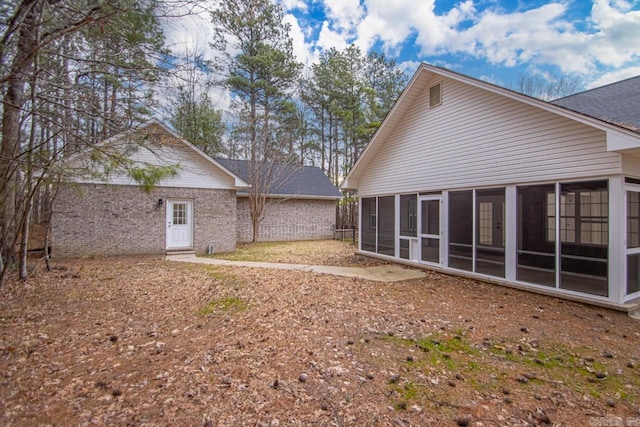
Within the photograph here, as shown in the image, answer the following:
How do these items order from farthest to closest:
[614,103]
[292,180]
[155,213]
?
[292,180] → [155,213] → [614,103]

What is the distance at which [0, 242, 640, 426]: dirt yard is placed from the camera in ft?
8.11

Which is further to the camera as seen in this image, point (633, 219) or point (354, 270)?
point (354, 270)

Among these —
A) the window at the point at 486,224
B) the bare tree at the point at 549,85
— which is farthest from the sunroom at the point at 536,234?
the bare tree at the point at 549,85

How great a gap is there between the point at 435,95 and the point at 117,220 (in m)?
11.1

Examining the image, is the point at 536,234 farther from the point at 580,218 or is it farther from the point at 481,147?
the point at 481,147

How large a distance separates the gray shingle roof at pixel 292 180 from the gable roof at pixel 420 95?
6.15 meters

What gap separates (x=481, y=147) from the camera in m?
7.05

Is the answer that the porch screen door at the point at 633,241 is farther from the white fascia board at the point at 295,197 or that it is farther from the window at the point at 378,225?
the white fascia board at the point at 295,197

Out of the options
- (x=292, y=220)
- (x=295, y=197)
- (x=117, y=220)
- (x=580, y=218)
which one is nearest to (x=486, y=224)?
(x=580, y=218)

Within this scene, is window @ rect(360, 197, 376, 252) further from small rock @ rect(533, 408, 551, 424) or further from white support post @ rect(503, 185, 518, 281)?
small rock @ rect(533, 408, 551, 424)

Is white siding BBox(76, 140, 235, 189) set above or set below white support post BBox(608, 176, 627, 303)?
above

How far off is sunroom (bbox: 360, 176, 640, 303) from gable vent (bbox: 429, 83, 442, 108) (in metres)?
2.41

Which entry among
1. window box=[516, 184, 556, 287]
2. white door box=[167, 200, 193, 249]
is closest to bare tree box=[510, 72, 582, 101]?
window box=[516, 184, 556, 287]

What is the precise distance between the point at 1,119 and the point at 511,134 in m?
9.15
